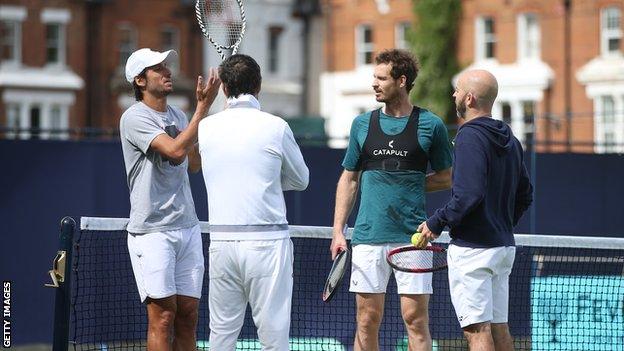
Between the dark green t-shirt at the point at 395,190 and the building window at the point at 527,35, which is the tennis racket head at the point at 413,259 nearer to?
the dark green t-shirt at the point at 395,190

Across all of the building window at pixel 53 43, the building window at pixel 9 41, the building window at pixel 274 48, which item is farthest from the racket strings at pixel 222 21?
the building window at pixel 274 48

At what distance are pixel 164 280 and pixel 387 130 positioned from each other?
172 cm

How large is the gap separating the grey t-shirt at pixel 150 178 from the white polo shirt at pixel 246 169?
2.35 ft

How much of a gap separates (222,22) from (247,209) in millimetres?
2358

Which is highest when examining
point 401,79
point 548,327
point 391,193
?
point 401,79

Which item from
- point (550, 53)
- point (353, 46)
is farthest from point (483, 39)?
point (353, 46)

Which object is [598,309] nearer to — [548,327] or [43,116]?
[548,327]

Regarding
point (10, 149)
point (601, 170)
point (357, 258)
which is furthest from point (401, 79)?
point (601, 170)

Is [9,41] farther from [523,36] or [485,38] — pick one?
[523,36]

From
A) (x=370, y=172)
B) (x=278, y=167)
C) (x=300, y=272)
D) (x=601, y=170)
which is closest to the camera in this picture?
(x=278, y=167)

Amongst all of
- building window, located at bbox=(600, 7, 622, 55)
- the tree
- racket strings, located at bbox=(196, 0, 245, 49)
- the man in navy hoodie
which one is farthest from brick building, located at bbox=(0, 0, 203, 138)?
the man in navy hoodie

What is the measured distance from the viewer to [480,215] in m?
7.73

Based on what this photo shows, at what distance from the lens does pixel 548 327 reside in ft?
35.6

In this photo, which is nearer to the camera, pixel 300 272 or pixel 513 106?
pixel 300 272
